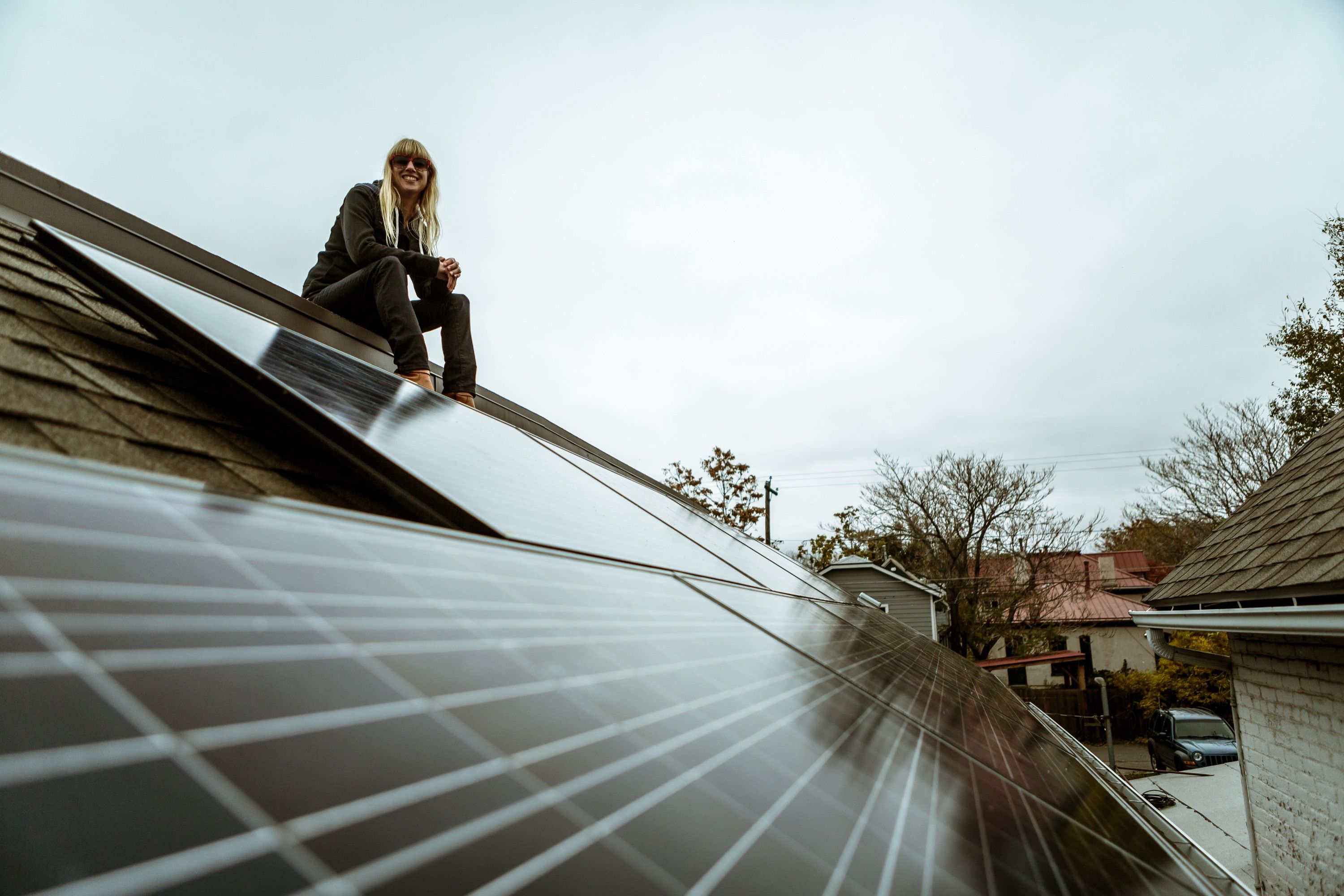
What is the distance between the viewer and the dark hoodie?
13.1 feet

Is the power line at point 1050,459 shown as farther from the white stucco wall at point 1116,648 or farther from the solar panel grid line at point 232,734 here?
the solar panel grid line at point 232,734

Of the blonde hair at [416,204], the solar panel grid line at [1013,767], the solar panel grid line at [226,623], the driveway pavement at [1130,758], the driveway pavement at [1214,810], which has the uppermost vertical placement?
the blonde hair at [416,204]

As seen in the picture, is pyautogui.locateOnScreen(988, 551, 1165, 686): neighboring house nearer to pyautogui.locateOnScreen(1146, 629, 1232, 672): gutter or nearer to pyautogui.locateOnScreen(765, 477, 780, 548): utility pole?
pyautogui.locateOnScreen(765, 477, 780, 548): utility pole

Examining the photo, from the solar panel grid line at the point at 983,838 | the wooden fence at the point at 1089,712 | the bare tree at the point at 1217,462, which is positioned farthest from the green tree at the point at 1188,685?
the solar panel grid line at the point at 983,838

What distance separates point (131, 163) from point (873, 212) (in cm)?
4035

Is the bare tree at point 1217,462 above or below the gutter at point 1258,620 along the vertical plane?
above

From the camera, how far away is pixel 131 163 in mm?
31828

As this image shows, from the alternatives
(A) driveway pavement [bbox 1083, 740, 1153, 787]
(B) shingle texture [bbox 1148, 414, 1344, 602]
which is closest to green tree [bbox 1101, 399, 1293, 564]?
(A) driveway pavement [bbox 1083, 740, 1153, 787]

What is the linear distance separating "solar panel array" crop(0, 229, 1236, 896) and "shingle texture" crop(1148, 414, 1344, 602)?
536 cm

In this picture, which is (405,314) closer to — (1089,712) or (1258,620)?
(1258,620)

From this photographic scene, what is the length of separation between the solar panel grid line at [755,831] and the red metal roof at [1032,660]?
2736 cm

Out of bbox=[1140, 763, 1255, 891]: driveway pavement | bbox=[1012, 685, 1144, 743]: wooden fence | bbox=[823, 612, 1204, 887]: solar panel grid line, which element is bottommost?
bbox=[1140, 763, 1255, 891]: driveway pavement

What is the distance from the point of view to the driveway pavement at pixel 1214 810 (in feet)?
33.6

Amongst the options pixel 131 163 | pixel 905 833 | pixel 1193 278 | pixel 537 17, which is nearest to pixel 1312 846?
pixel 905 833
